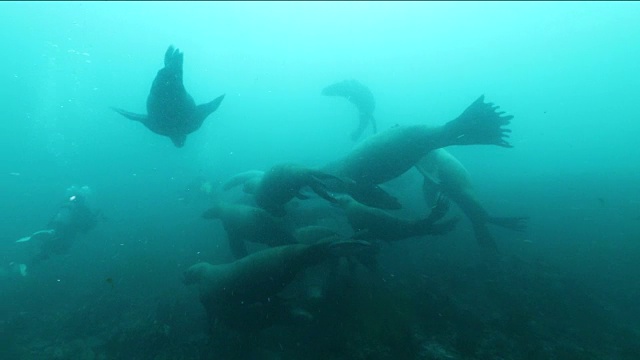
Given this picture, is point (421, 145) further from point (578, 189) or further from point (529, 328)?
point (578, 189)

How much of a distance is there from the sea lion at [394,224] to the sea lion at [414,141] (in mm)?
1568

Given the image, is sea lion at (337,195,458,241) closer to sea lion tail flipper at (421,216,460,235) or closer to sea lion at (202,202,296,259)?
sea lion tail flipper at (421,216,460,235)

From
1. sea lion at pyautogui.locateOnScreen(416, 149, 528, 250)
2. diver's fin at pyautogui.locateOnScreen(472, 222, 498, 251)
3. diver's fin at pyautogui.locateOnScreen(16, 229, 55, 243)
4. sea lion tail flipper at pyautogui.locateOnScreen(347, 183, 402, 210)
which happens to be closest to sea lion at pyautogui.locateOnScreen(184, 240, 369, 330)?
sea lion tail flipper at pyautogui.locateOnScreen(347, 183, 402, 210)

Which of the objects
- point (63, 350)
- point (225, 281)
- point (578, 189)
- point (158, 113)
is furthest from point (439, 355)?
point (578, 189)

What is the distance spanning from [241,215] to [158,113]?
308 centimetres

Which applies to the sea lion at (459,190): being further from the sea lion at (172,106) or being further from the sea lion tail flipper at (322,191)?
the sea lion at (172,106)

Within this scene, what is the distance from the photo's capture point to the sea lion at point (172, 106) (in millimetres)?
6516

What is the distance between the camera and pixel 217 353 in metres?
4.34

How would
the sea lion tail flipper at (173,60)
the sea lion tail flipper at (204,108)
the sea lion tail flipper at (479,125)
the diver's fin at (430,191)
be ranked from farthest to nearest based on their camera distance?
the sea lion tail flipper at (204,108) → the diver's fin at (430,191) → the sea lion tail flipper at (479,125) → the sea lion tail flipper at (173,60)

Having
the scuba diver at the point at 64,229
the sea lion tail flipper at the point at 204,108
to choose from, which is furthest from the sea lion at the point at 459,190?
the scuba diver at the point at 64,229

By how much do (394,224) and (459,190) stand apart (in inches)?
111

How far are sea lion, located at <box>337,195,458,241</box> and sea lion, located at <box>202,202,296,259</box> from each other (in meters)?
1.24

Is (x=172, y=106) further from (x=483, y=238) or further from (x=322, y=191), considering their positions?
(x=483, y=238)

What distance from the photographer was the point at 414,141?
287 inches
